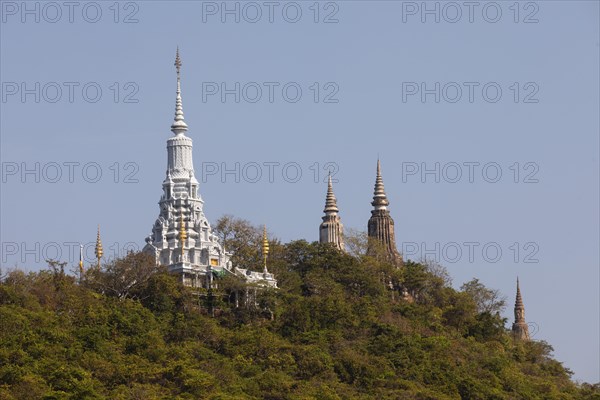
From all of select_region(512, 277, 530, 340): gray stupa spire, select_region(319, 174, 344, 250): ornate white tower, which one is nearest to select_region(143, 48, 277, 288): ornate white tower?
select_region(319, 174, 344, 250): ornate white tower

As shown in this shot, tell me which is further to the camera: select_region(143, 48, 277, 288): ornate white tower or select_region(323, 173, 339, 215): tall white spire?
select_region(323, 173, 339, 215): tall white spire

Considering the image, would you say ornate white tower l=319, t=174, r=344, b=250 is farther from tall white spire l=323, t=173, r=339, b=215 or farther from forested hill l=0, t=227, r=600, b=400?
forested hill l=0, t=227, r=600, b=400

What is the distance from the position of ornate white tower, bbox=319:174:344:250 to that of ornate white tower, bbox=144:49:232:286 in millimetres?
23834

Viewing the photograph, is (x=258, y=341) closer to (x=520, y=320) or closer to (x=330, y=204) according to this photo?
(x=330, y=204)

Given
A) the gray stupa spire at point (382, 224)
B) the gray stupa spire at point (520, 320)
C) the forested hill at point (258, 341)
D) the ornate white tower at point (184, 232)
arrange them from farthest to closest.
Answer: the gray stupa spire at point (520, 320) < the gray stupa spire at point (382, 224) < the ornate white tower at point (184, 232) < the forested hill at point (258, 341)

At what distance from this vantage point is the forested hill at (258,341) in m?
104

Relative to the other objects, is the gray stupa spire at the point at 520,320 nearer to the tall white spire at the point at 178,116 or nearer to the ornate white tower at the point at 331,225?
the ornate white tower at the point at 331,225

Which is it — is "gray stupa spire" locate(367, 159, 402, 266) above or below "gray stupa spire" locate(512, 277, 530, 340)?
above

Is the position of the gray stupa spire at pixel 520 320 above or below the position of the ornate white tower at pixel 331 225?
below

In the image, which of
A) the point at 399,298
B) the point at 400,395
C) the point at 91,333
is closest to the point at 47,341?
the point at 91,333

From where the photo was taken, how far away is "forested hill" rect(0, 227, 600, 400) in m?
104

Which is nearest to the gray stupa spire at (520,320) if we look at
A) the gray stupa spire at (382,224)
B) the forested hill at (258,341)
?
the gray stupa spire at (382,224)

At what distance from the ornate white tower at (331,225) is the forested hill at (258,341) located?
19.2m

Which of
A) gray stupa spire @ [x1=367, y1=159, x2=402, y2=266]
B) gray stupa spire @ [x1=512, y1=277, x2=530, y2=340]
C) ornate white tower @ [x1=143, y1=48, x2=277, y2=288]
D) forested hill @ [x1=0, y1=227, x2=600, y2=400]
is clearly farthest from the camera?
gray stupa spire @ [x1=512, y1=277, x2=530, y2=340]
